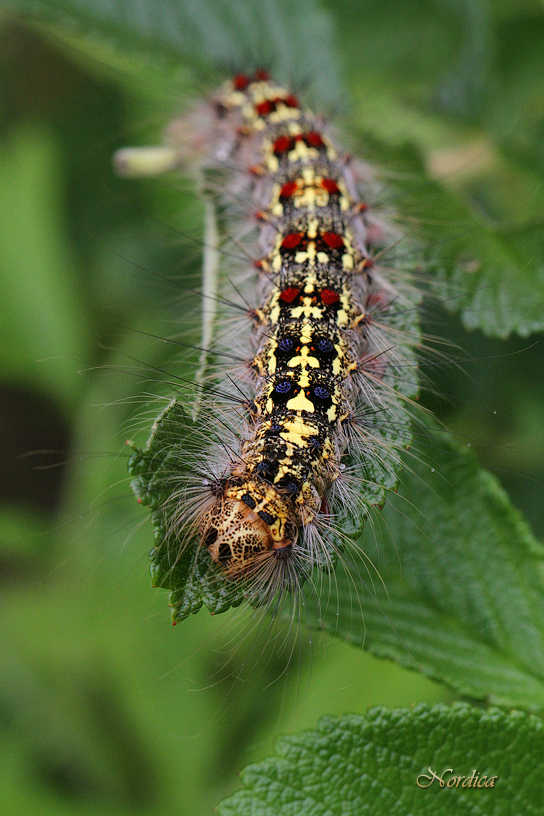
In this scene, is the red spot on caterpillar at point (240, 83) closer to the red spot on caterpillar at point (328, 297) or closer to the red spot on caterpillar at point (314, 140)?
the red spot on caterpillar at point (314, 140)

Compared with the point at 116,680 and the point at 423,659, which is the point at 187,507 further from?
the point at 116,680

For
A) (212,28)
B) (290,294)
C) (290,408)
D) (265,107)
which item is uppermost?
(212,28)

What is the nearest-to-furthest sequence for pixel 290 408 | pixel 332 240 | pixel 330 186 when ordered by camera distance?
pixel 290 408
pixel 332 240
pixel 330 186

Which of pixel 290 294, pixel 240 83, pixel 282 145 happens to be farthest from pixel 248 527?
pixel 240 83

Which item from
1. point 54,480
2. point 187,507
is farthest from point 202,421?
point 54,480

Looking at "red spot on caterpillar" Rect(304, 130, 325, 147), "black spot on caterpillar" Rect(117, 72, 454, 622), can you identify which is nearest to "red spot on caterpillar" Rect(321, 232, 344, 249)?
"black spot on caterpillar" Rect(117, 72, 454, 622)

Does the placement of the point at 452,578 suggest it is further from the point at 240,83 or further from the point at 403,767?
the point at 240,83
